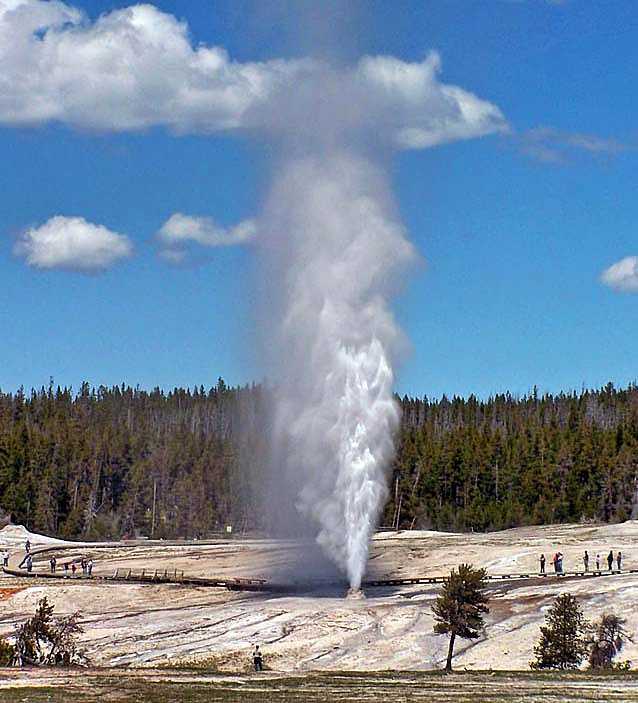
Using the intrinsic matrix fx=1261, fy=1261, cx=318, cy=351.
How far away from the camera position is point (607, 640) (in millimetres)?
43875

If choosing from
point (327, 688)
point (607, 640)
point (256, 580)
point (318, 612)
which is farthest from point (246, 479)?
point (327, 688)

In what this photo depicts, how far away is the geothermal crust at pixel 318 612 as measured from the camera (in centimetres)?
4156

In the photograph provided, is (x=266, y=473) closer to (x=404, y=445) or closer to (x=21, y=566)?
(x=21, y=566)

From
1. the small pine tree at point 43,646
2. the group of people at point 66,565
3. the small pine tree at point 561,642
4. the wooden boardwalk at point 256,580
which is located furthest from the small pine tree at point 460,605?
the group of people at point 66,565

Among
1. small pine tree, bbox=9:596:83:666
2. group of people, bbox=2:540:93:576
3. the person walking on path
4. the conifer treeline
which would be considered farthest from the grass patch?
the conifer treeline

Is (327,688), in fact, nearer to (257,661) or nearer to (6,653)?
(257,661)

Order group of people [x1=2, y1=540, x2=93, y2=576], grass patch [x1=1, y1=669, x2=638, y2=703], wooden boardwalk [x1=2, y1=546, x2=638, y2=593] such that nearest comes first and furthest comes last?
grass patch [x1=1, y1=669, x2=638, y2=703] < wooden boardwalk [x1=2, y1=546, x2=638, y2=593] < group of people [x1=2, y1=540, x2=93, y2=576]

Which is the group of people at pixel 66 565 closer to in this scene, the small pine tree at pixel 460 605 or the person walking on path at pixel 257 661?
the person walking on path at pixel 257 661

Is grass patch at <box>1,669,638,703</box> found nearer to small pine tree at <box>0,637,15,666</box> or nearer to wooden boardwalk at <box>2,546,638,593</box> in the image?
small pine tree at <box>0,637,15,666</box>

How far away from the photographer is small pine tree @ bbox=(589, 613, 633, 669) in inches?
1661

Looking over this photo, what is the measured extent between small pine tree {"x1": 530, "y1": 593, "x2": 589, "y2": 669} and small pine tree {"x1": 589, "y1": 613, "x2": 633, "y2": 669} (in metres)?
0.51

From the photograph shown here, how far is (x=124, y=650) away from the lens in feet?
139

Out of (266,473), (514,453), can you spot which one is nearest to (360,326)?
(266,473)

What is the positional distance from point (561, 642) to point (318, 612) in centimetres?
1070
